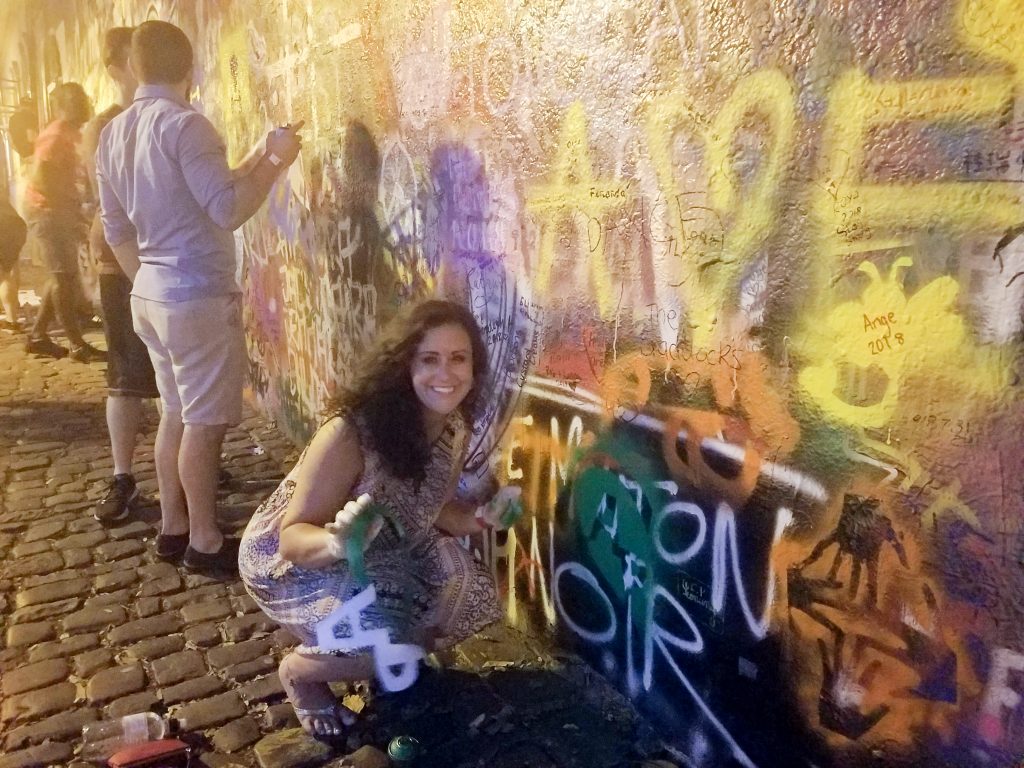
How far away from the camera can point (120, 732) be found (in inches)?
111

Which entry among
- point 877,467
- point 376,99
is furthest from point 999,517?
point 376,99

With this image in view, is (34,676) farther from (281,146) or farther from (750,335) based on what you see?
(750,335)

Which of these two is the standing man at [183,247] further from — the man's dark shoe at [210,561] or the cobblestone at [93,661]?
the cobblestone at [93,661]

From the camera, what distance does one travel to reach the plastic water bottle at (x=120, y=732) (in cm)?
273

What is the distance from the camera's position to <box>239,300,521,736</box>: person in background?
2.66m

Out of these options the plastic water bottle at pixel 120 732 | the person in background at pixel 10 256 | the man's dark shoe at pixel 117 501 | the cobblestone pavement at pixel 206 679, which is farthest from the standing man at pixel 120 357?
the person in background at pixel 10 256

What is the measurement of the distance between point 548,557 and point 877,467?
4.95 feet

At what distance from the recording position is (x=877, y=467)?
76.9 inches

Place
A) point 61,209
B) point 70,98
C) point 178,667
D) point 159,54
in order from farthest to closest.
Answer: point 61,209 < point 70,98 < point 159,54 < point 178,667

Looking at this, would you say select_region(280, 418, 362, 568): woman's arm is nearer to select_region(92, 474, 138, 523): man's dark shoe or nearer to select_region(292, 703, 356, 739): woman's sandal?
select_region(292, 703, 356, 739): woman's sandal

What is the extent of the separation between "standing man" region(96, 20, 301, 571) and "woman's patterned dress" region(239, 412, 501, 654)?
3.75 ft

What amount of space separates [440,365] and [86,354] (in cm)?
664

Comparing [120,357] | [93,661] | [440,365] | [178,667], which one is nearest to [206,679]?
[178,667]

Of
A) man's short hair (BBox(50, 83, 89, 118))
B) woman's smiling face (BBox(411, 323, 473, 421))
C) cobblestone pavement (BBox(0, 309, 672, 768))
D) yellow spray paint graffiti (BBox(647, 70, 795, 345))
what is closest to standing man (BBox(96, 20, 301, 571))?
cobblestone pavement (BBox(0, 309, 672, 768))
